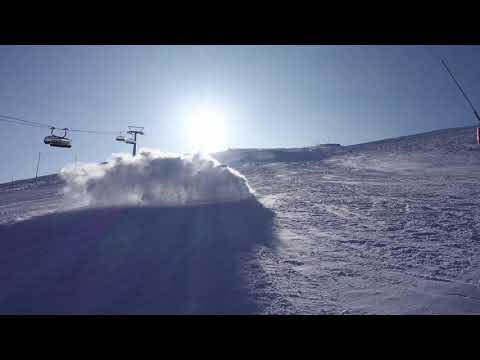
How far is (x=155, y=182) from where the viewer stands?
44.8ft

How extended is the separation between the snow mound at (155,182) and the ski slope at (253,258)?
50.7 inches

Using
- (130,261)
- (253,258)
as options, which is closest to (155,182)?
(130,261)

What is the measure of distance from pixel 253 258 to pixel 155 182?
27.5ft

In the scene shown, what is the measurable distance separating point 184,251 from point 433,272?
635cm

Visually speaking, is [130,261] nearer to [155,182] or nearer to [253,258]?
[253,258]

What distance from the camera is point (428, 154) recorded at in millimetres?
26250

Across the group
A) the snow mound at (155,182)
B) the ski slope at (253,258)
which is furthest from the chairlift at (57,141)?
the ski slope at (253,258)

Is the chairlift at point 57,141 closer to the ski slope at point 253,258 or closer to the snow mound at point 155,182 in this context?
the snow mound at point 155,182

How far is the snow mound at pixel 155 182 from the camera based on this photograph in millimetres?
13289

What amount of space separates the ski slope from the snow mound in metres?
1.29

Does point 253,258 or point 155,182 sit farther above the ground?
point 155,182

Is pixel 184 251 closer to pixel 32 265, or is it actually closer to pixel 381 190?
pixel 32 265

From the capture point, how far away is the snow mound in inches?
523
